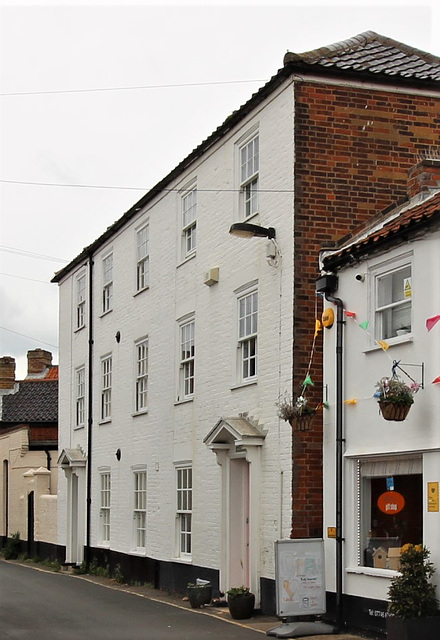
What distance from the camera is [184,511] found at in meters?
21.5

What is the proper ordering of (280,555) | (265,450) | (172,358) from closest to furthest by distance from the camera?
(280,555) → (265,450) → (172,358)

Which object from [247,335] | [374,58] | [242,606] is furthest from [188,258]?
[242,606]

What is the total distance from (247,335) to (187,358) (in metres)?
3.36

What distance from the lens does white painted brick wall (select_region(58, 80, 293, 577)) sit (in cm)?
1723

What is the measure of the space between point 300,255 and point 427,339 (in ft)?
11.6

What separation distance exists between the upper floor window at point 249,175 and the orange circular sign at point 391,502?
5.84 metres

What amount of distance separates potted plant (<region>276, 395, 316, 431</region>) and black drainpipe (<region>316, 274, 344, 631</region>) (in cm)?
41

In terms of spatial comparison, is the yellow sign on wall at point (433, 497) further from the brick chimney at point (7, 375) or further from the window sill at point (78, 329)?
the brick chimney at point (7, 375)

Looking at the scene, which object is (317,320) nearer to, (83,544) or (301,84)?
(301,84)

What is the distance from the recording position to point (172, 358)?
22.7 meters

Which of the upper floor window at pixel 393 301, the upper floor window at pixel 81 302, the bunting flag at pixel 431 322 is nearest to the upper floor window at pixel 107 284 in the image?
the upper floor window at pixel 81 302

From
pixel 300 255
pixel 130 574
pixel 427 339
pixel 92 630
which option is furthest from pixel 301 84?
pixel 130 574

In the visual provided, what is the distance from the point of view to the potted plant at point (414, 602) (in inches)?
505

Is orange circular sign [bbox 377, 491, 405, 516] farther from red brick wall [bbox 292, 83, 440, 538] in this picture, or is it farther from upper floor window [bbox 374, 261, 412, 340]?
upper floor window [bbox 374, 261, 412, 340]
